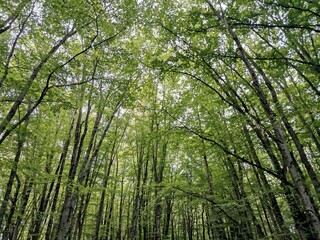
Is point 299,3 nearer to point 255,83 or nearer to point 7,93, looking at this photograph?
point 255,83

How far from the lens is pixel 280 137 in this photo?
348cm

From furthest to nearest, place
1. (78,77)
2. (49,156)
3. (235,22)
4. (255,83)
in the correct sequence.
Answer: (49,156) < (78,77) < (235,22) < (255,83)

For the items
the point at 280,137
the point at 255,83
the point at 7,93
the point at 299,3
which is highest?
the point at 7,93

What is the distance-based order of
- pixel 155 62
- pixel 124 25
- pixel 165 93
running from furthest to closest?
1. pixel 165 93
2. pixel 124 25
3. pixel 155 62

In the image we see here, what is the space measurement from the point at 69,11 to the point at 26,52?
6.86ft

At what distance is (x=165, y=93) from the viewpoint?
41.6 feet

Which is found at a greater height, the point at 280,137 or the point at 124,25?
the point at 124,25

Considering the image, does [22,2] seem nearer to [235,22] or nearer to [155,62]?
[155,62]

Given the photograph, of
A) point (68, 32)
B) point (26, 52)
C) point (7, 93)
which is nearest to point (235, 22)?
point (68, 32)

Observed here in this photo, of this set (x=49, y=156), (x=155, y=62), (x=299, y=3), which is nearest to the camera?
(x=299, y=3)

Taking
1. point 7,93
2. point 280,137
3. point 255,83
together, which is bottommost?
point 280,137

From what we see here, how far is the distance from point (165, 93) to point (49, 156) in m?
7.04

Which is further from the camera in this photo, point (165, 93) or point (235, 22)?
point (165, 93)

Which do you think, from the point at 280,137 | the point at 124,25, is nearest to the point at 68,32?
the point at 124,25
